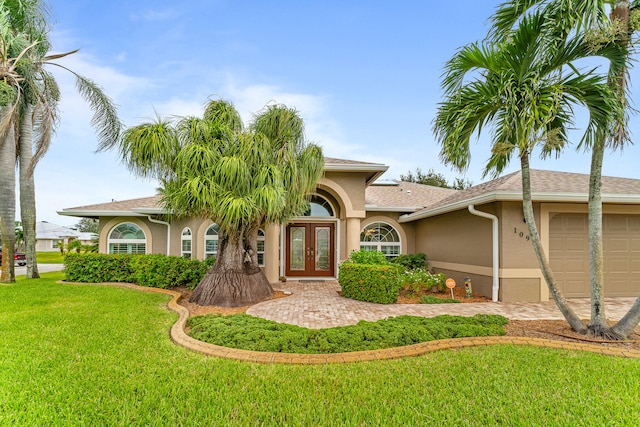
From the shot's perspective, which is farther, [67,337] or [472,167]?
[472,167]

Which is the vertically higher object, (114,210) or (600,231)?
(114,210)

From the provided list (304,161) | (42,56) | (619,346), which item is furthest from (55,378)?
(42,56)

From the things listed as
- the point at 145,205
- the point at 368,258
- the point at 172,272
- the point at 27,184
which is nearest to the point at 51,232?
the point at 27,184

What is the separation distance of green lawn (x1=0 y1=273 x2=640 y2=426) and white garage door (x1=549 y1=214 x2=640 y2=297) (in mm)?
5999

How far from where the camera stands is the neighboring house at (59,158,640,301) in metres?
9.15

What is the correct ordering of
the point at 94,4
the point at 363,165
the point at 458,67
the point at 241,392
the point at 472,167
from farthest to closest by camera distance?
the point at 363,165 → the point at 94,4 → the point at 472,167 → the point at 458,67 → the point at 241,392

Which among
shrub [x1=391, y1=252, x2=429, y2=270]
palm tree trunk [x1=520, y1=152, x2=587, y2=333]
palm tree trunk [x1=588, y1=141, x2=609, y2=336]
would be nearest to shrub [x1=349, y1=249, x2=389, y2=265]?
shrub [x1=391, y1=252, x2=429, y2=270]

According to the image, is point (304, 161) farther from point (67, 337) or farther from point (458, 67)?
point (67, 337)

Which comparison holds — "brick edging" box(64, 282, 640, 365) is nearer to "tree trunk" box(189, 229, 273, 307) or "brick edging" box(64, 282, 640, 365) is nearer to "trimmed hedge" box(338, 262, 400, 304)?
"tree trunk" box(189, 229, 273, 307)

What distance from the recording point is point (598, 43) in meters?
5.02

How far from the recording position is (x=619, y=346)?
5148 millimetres

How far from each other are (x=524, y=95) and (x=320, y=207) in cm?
957

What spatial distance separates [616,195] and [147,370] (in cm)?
1217

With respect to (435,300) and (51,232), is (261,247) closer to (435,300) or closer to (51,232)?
(435,300)
